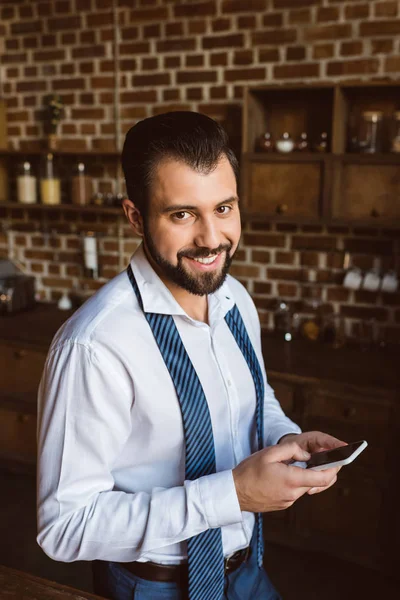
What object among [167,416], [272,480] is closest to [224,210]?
[167,416]

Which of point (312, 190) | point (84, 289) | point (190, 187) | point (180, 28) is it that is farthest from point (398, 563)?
point (180, 28)

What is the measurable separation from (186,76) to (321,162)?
0.91 metres

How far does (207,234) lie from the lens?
Answer: 1145 mm

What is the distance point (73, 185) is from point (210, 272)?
207cm

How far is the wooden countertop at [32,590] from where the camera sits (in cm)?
103

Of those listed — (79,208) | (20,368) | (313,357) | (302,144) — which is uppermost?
(302,144)

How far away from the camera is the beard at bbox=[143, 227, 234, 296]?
117 centimetres

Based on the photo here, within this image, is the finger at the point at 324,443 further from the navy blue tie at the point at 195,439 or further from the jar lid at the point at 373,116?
the jar lid at the point at 373,116

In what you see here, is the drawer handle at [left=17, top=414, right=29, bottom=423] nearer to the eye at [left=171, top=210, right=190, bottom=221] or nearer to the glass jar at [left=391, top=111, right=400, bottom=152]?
the eye at [left=171, top=210, right=190, bottom=221]

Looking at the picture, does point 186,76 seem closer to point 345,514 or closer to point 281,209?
point 281,209

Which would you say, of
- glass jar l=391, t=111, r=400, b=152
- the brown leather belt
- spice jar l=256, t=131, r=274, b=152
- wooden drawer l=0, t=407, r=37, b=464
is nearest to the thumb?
the brown leather belt

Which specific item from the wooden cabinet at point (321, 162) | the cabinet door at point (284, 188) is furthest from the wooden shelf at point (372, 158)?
the cabinet door at point (284, 188)

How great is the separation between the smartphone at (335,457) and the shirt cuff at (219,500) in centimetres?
16

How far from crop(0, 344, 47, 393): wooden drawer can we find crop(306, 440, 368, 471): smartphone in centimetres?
191
